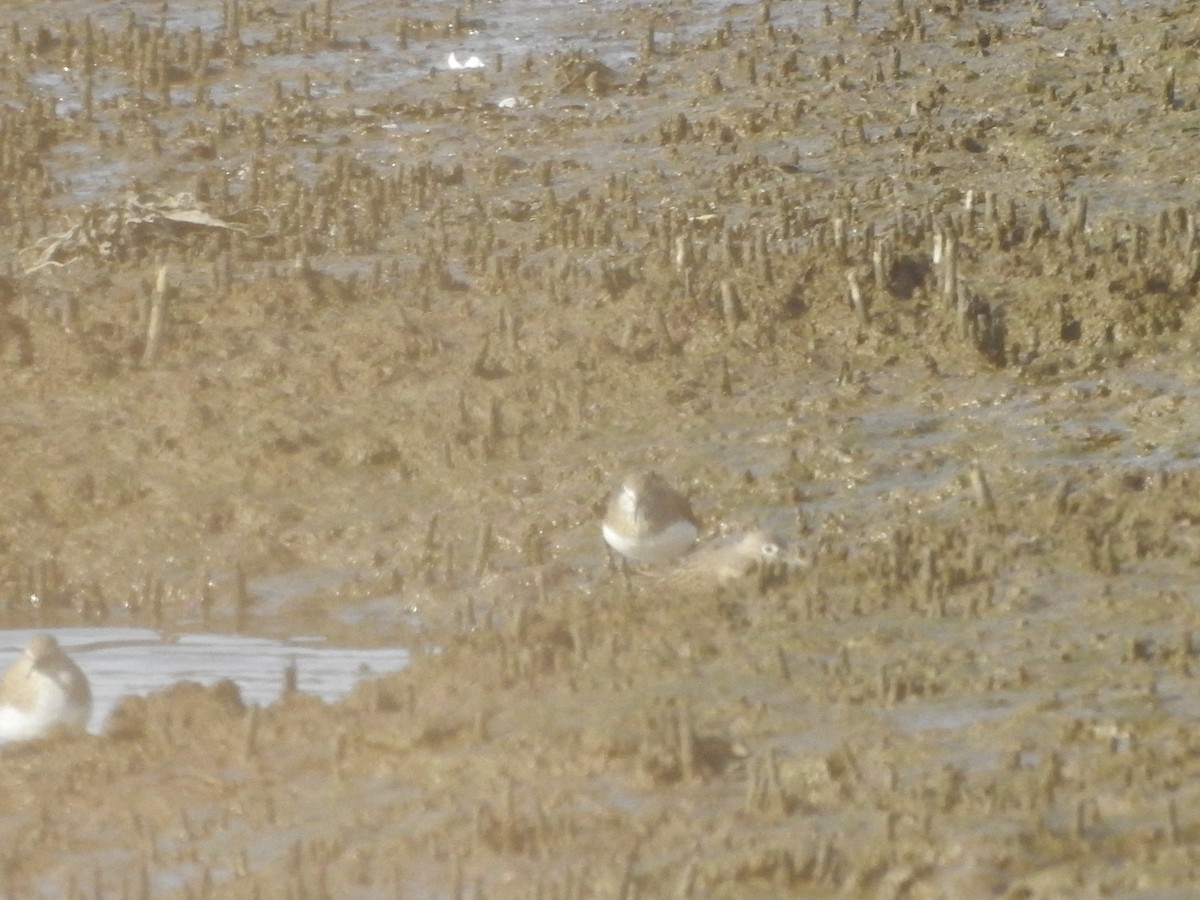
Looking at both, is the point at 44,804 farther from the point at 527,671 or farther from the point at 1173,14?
the point at 1173,14

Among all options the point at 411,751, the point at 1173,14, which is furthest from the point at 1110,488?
the point at 1173,14

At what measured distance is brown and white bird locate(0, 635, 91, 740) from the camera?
27.3 feet

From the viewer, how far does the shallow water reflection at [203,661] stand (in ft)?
29.7

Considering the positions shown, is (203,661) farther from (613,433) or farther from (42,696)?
(613,433)

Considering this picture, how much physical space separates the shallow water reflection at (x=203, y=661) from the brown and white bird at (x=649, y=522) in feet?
3.23

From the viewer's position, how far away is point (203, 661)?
9.57 metres

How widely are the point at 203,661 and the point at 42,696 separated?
1261 millimetres

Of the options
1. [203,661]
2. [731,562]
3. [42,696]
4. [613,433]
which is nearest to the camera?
[42,696]

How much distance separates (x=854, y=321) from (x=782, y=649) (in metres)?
3.53

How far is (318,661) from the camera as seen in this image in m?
9.50

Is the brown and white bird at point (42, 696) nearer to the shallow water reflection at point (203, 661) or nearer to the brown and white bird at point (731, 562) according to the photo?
the shallow water reflection at point (203, 661)

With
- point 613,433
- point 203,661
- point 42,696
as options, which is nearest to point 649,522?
point 613,433

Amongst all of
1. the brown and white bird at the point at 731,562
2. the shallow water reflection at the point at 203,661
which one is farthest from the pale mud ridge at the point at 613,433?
the shallow water reflection at the point at 203,661

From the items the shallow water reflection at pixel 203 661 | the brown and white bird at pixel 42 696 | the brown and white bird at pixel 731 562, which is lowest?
the shallow water reflection at pixel 203 661
